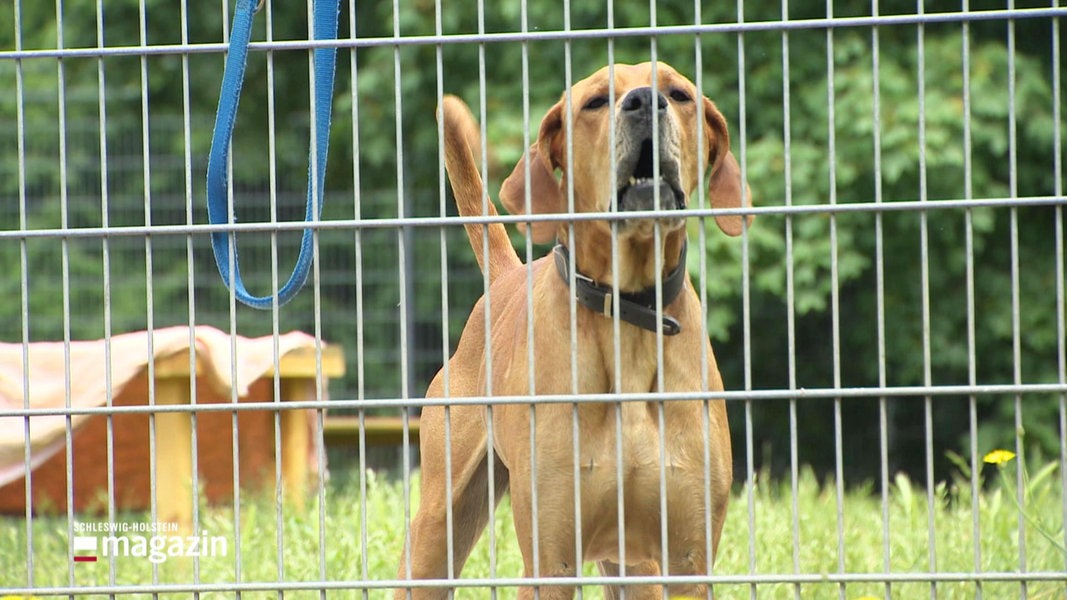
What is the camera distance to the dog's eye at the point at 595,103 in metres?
3.23

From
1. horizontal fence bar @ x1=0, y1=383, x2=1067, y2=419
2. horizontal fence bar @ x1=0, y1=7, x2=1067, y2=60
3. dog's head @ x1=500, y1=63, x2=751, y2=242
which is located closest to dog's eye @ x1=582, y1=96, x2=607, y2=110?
dog's head @ x1=500, y1=63, x2=751, y2=242

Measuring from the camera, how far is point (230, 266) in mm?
2910

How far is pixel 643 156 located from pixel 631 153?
0.11ft

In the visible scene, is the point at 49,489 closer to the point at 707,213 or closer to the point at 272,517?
the point at 272,517

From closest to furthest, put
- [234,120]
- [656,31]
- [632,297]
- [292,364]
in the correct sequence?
[656,31] → [234,120] → [632,297] → [292,364]

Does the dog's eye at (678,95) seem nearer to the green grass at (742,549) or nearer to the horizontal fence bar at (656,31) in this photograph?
the horizontal fence bar at (656,31)

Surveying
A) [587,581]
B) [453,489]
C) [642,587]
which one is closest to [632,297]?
[587,581]

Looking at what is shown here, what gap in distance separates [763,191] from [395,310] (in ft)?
8.94

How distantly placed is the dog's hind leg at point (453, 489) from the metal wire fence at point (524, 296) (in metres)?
0.06

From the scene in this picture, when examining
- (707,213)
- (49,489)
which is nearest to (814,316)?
(49,489)

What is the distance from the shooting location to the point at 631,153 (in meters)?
3.03

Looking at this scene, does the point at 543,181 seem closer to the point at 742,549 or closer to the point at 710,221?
the point at 742,549

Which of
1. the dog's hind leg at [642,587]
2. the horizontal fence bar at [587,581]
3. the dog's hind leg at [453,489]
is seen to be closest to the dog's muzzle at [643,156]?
the horizontal fence bar at [587,581]

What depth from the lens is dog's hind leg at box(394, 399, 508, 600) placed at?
12.6ft
